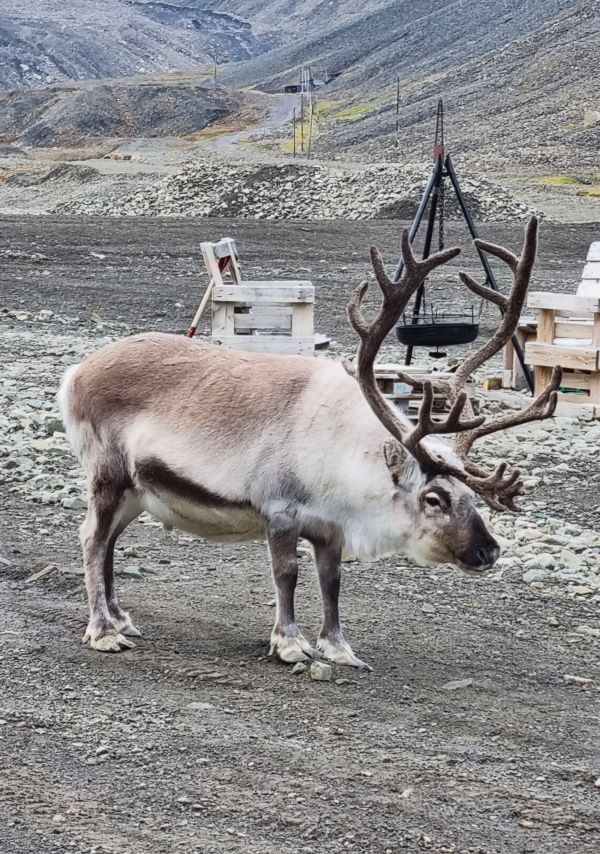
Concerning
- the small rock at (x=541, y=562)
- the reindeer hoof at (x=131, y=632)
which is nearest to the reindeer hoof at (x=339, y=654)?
the reindeer hoof at (x=131, y=632)

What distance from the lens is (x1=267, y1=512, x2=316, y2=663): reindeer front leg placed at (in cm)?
729

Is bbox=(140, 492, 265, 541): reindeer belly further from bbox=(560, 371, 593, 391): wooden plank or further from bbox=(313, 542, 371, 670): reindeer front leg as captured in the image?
bbox=(560, 371, 593, 391): wooden plank

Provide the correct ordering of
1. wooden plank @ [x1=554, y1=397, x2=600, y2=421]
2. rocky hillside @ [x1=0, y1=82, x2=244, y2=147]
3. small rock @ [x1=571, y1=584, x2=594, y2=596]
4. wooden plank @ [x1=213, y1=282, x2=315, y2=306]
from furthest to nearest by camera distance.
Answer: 1. rocky hillside @ [x1=0, y1=82, x2=244, y2=147]
2. wooden plank @ [x1=213, y1=282, x2=315, y2=306]
3. wooden plank @ [x1=554, y1=397, x2=600, y2=421]
4. small rock @ [x1=571, y1=584, x2=594, y2=596]

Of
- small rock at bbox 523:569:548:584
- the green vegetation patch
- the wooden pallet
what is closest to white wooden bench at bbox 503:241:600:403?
the wooden pallet

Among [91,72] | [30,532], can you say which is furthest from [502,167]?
[91,72]

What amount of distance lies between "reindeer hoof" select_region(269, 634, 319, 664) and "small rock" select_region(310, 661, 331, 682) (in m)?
0.15

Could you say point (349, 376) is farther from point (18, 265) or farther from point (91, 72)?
point (91, 72)

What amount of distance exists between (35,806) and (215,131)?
8178cm

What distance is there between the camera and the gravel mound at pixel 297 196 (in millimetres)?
38438

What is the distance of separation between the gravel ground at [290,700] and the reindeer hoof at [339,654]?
0.11 m

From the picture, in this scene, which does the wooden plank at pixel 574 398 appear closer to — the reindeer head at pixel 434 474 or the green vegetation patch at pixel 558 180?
the reindeer head at pixel 434 474

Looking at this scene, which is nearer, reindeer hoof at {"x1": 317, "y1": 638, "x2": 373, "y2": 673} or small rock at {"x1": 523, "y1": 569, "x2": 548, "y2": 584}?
reindeer hoof at {"x1": 317, "y1": 638, "x2": 373, "y2": 673}

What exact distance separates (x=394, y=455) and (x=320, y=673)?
123 centimetres

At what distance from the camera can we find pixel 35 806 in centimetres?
541
